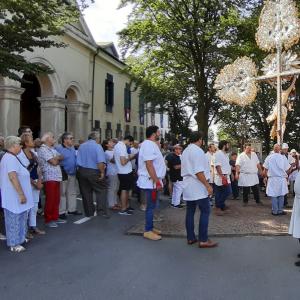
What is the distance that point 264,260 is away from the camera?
620 centimetres

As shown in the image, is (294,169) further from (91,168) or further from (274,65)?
(91,168)

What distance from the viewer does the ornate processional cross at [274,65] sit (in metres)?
13.3

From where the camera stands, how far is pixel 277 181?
34.5ft

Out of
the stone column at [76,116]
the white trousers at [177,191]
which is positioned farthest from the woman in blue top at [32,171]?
the stone column at [76,116]

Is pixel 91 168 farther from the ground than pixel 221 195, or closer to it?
farther from the ground

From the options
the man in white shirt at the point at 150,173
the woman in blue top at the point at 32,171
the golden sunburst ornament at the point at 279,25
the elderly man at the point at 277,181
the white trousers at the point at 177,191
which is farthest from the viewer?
the golden sunburst ornament at the point at 279,25

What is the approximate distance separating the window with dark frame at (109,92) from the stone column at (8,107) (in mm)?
10961

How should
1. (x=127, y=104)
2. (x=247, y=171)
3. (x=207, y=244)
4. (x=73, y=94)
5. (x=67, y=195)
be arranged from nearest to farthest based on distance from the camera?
(x=207, y=244)
(x=67, y=195)
(x=247, y=171)
(x=73, y=94)
(x=127, y=104)

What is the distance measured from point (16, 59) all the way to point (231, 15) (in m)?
13.2

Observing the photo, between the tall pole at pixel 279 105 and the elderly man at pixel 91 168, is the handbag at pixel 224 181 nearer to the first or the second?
the elderly man at pixel 91 168

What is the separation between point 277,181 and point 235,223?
2016 millimetres

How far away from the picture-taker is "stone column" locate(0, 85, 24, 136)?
1620 centimetres

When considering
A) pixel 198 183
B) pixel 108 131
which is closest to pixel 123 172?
pixel 198 183

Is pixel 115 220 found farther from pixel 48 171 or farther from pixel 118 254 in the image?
pixel 118 254
